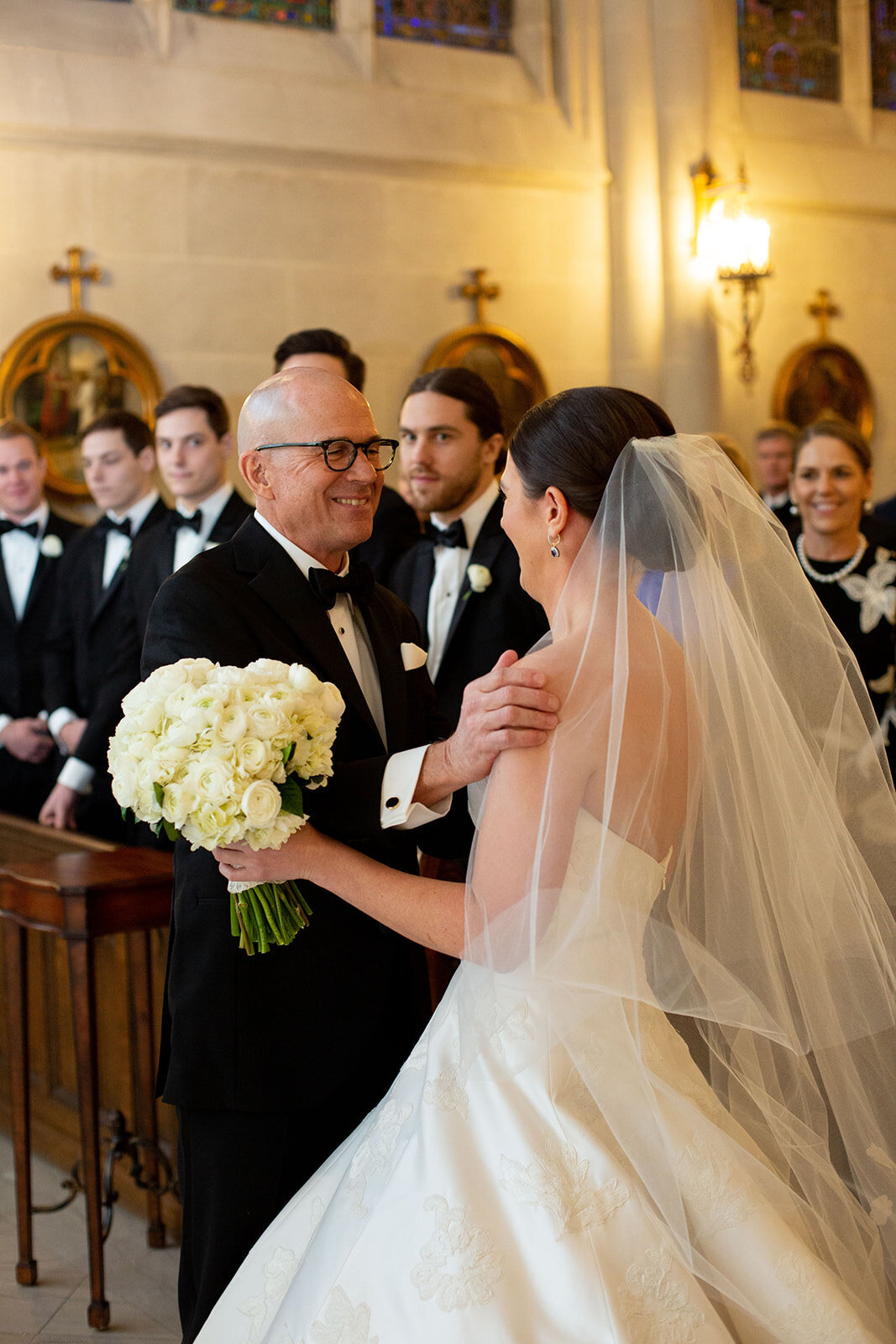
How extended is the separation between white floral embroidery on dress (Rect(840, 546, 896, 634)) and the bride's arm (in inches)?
115

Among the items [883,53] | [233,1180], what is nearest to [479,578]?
[233,1180]

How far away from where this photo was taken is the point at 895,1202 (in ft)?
6.95

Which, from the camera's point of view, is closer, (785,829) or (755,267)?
(785,829)

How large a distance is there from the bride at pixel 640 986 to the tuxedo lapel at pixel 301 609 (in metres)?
0.38

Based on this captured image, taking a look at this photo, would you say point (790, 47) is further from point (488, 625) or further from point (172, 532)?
point (488, 625)

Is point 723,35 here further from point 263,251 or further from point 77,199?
point 77,199

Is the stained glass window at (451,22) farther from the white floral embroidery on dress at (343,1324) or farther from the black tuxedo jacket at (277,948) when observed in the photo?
the white floral embroidery on dress at (343,1324)

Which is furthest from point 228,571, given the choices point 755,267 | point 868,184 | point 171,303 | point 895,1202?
point 868,184

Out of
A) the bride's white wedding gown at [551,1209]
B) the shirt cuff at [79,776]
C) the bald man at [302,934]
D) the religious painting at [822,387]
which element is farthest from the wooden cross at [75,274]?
the bride's white wedding gown at [551,1209]

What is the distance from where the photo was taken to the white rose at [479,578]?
4.34 metres

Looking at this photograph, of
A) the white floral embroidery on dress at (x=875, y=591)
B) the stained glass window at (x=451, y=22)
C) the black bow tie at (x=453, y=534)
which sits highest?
the stained glass window at (x=451, y=22)

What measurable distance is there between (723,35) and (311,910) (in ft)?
25.1

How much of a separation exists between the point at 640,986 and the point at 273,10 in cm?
702

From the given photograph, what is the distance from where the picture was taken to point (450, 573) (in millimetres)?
4648
